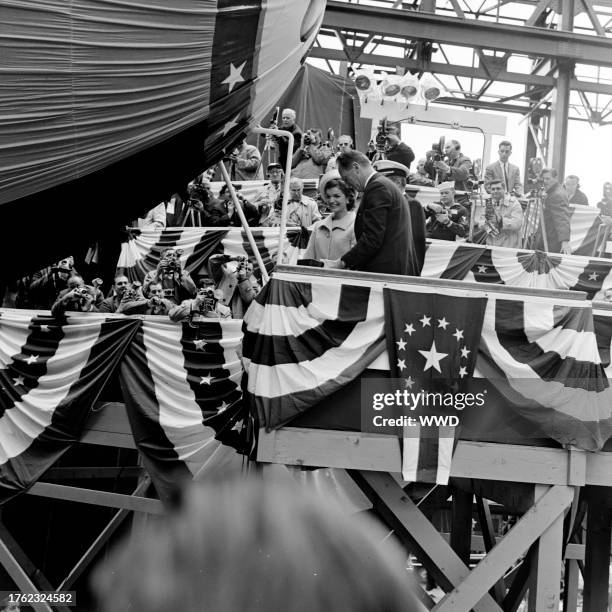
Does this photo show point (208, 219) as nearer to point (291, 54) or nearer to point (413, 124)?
point (413, 124)

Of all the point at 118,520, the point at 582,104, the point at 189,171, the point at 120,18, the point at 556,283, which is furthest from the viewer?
the point at 582,104

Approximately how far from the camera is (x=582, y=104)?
29.7 metres

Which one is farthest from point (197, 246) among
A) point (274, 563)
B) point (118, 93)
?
point (118, 93)

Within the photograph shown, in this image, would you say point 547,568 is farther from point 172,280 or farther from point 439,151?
point 439,151

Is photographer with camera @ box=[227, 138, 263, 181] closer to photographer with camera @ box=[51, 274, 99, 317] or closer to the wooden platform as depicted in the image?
photographer with camera @ box=[51, 274, 99, 317]

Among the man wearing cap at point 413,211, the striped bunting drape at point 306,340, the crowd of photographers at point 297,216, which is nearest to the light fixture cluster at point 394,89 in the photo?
the crowd of photographers at point 297,216

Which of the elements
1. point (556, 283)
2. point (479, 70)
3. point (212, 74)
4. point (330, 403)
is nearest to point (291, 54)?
point (212, 74)

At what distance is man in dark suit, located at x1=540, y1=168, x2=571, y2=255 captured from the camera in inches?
591

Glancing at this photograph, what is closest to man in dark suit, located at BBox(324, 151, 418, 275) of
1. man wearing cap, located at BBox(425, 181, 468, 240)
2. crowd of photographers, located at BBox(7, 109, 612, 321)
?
crowd of photographers, located at BBox(7, 109, 612, 321)

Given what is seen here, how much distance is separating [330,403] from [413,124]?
46.4 ft

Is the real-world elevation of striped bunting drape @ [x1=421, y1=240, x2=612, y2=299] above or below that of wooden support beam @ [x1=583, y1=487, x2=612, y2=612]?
above

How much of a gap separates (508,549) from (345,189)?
3.06 metres

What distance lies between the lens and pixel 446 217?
14.1 meters

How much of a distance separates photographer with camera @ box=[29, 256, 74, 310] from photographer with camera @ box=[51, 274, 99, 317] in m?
0.93
